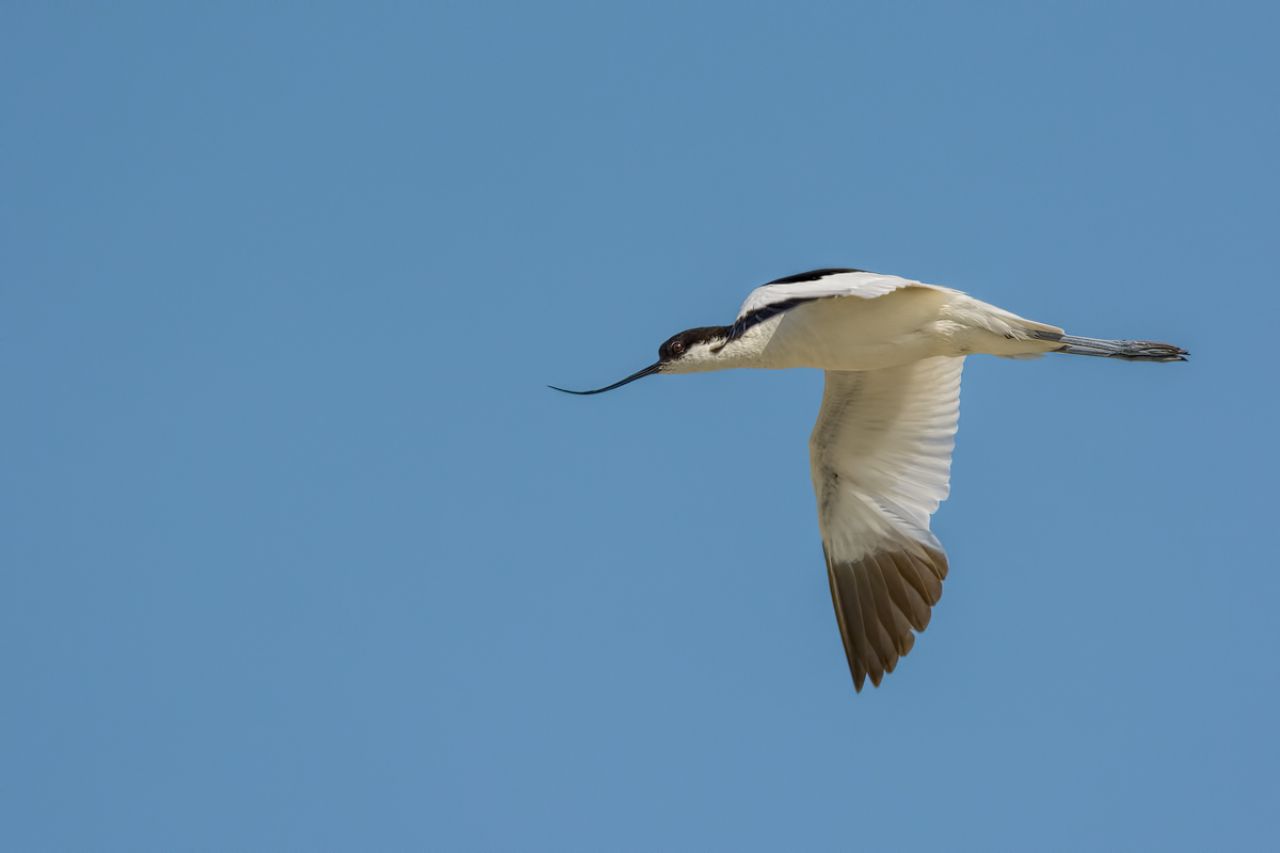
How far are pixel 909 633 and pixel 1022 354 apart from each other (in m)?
2.40

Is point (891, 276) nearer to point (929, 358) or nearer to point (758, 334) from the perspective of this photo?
point (758, 334)

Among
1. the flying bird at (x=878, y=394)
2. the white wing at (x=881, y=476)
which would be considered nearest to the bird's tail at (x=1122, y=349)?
the flying bird at (x=878, y=394)

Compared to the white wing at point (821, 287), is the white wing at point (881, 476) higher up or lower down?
lower down

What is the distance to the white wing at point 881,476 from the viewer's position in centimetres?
1270

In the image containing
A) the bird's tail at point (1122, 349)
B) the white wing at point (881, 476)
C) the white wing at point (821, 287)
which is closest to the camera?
the white wing at point (821, 287)

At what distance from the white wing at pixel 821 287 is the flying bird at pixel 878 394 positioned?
2cm

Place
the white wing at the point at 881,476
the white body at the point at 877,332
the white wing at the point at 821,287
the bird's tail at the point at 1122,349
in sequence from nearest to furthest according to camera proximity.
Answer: the white wing at the point at 821,287 < the white body at the point at 877,332 < the bird's tail at the point at 1122,349 < the white wing at the point at 881,476

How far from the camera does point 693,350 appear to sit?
11930mm

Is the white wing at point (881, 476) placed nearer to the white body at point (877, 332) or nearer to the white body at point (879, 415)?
the white body at point (879, 415)

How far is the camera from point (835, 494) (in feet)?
43.3

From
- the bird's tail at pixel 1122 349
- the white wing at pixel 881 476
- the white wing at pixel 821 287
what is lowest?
the white wing at pixel 881 476

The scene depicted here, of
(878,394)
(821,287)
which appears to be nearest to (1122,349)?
(878,394)

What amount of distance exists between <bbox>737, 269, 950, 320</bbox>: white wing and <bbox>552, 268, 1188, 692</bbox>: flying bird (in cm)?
2

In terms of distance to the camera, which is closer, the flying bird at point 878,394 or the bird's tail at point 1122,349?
the flying bird at point 878,394
